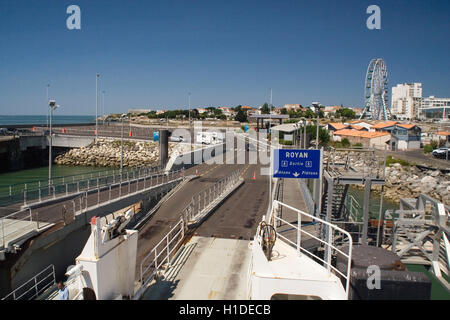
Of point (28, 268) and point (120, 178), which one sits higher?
point (120, 178)

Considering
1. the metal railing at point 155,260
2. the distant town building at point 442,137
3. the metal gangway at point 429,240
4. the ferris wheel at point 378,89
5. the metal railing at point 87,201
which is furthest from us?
the ferris wheel at point 378,89

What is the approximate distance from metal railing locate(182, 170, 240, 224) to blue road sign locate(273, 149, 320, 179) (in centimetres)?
380

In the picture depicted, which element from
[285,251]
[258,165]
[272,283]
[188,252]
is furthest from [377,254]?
[258,165]

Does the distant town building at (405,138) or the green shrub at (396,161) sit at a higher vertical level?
the distant town building at (405,138)

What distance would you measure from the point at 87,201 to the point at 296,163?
1059 cm

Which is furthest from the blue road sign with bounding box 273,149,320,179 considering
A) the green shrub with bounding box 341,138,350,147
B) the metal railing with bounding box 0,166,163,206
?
the green shrub with bounding box 341,138,350,147

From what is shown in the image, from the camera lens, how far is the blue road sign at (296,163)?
11.9 meters

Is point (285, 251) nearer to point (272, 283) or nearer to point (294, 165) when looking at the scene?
point (272, 283)

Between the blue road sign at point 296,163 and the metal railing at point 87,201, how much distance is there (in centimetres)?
852

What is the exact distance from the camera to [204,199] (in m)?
16.2

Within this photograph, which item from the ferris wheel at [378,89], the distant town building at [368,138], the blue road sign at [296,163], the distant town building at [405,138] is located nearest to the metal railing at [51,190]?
the blue road sign at [296,163]

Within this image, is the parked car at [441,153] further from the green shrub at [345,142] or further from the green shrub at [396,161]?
the green shrub at [345,142]
